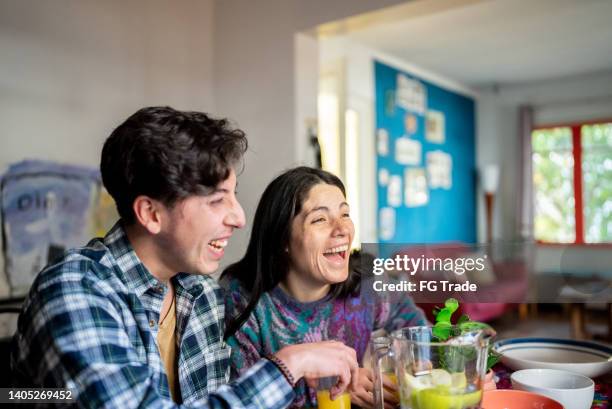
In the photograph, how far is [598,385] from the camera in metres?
1.13

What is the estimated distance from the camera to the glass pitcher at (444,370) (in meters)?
0.80

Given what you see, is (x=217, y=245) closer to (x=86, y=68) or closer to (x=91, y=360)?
(x=91, y=360)

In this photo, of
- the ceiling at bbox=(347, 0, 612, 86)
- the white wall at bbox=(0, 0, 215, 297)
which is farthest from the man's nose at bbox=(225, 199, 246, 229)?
the ceiling at bbox=(347, 0, 612, 86)

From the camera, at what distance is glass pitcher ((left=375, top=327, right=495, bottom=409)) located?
803mm

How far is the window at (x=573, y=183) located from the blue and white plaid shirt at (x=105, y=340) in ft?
21.6

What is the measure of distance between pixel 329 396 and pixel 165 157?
20.2 inches

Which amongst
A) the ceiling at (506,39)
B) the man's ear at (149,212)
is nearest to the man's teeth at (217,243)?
the man's ear at (149,212)

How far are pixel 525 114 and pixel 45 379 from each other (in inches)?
275

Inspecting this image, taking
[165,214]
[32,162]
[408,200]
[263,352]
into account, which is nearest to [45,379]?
[165,214]

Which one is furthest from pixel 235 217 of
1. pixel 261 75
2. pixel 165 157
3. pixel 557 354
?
pixel 261 75

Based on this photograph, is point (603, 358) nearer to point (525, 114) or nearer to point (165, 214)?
point (165, 214)

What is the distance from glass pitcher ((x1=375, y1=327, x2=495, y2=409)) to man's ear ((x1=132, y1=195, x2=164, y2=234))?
0.49 metres

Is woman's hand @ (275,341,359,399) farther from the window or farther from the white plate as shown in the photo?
the window

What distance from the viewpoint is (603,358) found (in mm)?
1168
